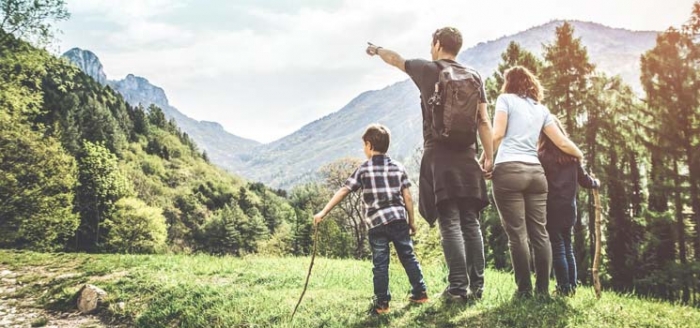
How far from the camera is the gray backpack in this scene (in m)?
4.73

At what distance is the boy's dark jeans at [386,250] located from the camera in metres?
5.08

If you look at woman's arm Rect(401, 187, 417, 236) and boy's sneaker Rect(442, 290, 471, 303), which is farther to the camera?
woman's arm Rect(401, 187, 417, 236)

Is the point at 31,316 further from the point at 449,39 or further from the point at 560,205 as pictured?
the point at 560,205

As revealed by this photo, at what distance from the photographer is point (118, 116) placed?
118 meters

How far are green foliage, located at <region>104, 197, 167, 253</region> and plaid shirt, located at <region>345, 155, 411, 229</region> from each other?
51.5 m

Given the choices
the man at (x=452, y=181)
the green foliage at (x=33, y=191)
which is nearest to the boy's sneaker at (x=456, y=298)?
the man at (x=452, y=181)

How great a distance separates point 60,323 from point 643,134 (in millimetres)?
25135

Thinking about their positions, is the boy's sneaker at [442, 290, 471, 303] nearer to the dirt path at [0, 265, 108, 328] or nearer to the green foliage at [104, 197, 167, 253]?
the dirt path at [0, 265, 108, 328]

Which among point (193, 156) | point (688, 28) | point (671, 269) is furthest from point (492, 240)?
point (193, 156)

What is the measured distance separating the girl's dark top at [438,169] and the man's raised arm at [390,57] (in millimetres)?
80

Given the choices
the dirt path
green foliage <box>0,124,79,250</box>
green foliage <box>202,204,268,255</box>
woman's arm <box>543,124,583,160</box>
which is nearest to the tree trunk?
woman's arm <box>543,124,583,160</box>

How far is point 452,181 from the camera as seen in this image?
477 cm

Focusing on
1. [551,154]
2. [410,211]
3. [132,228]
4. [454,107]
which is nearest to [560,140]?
[551,154]

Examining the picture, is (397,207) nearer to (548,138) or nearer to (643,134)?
(548,138)
